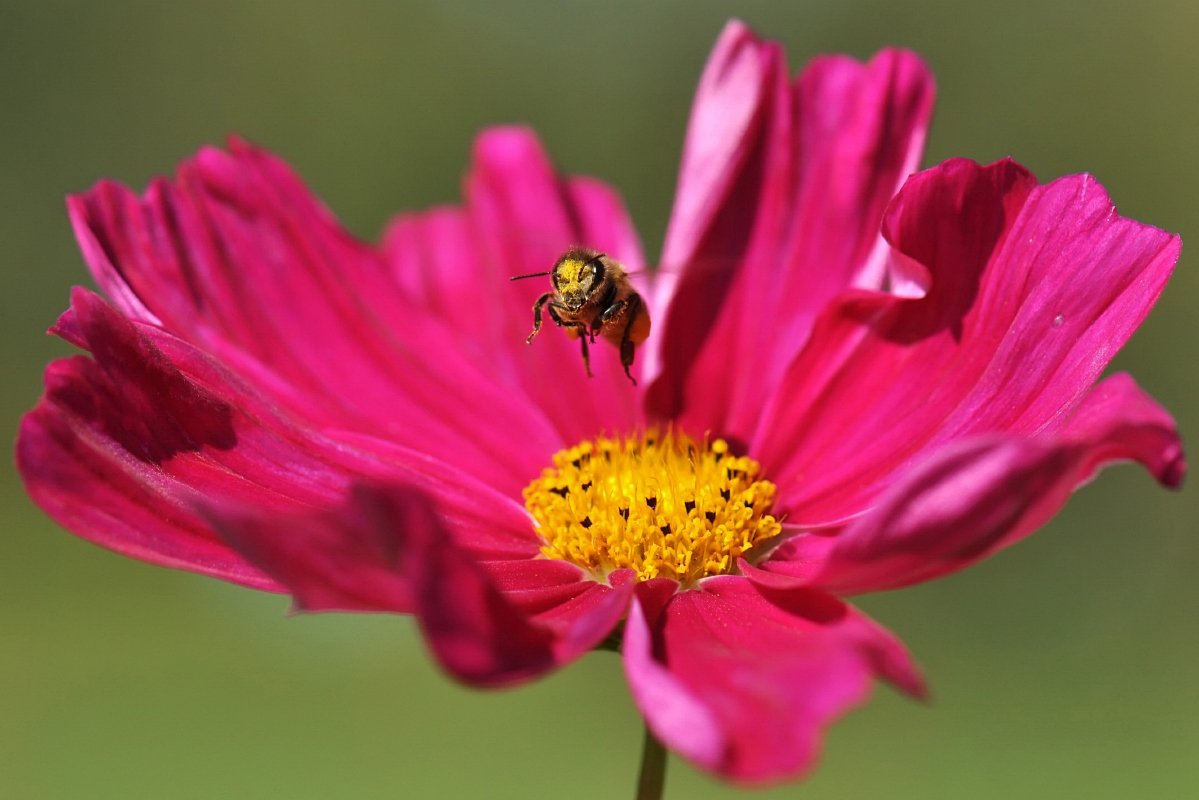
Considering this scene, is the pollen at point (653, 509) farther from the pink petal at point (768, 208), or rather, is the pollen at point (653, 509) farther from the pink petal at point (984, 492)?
the pink petal at point (984, 492)

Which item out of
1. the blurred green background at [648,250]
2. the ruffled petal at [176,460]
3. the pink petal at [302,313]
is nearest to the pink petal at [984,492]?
the ruffled petal at [176,460]

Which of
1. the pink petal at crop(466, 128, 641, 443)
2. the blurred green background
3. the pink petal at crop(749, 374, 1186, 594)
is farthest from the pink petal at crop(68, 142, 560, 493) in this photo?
the blurred green background

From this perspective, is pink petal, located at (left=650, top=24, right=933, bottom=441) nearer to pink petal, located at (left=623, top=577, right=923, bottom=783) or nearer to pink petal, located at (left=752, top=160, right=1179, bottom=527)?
pink petal, located at (left=752, top=160, right=1179, bottom=527)

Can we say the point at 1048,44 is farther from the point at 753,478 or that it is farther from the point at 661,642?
the point at 661,642

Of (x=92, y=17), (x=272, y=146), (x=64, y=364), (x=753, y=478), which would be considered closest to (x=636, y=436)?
(x=753, y=478)

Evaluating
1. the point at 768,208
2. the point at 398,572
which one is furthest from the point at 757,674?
the point at 768,208

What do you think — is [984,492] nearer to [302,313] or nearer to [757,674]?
[757,674]
